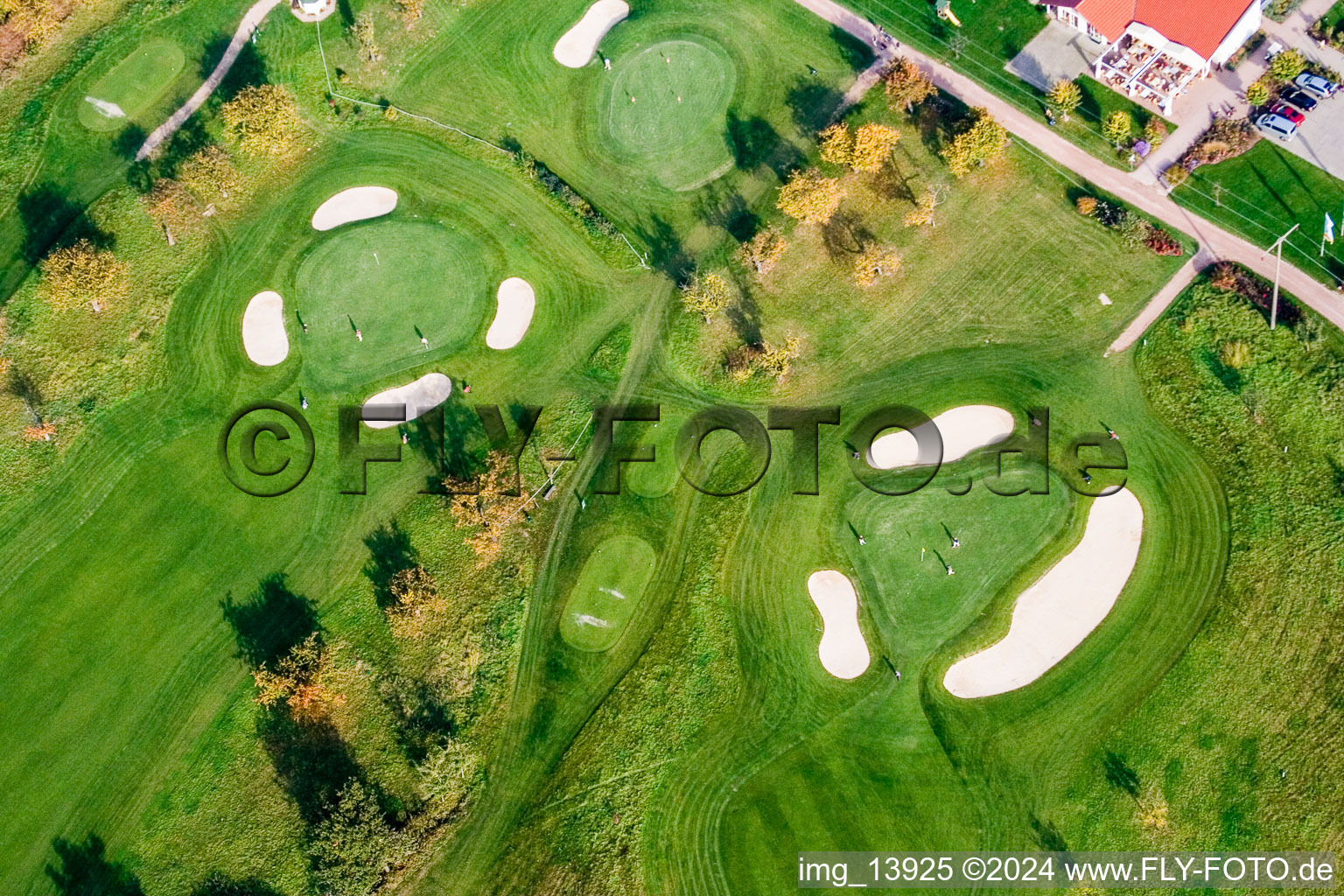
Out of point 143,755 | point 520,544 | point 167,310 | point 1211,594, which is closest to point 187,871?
point 143,755

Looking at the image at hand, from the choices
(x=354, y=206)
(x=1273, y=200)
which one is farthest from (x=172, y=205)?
(x=1273, y=200)

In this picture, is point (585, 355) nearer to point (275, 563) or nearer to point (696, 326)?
point (696, 326)

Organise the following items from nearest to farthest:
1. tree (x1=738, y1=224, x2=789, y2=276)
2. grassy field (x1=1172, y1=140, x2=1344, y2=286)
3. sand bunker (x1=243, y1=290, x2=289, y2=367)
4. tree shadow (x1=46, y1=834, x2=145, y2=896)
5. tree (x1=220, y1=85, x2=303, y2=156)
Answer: tree shadow (x1=46, y1=834, x2=145, y2=896) < grassy field (x1=1172, y1=140, x2=1344, y2=286) < tree (x1=738, y1=224, x2=789, y2=276) < sand bunker (x1=243, y1=290, x2=289, y2=367) < tree (x1=220, y1=85, x2=303, y2=156)

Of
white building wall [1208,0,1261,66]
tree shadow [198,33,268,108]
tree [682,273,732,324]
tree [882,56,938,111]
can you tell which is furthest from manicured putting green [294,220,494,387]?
white building wall [1208,0,1261,66]

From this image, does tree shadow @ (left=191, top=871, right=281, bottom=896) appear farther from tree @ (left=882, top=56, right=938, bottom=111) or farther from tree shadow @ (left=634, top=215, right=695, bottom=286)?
tree @ (left=882, top=56, right=938, bottom=111)

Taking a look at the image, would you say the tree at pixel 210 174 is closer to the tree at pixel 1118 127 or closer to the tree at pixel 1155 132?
the tree at pixel 1118 127

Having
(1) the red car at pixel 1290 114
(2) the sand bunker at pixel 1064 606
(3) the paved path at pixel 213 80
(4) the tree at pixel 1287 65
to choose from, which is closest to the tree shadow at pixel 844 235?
(2) the sand bunker at pixel 1064 606
